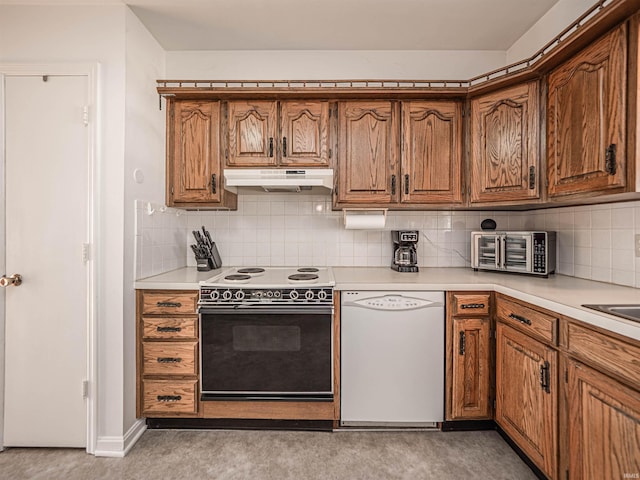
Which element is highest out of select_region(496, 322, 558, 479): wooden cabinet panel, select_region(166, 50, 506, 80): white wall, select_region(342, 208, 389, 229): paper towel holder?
select_region(166, 50, 506, 80): white wall

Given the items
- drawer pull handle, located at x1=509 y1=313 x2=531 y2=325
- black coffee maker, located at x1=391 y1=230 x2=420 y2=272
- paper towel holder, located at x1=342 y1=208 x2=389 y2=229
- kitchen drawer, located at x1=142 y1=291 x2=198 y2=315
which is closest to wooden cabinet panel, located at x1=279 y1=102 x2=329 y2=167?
paper towel holder, located at x1=342 y1=208 x2=389 y2=229

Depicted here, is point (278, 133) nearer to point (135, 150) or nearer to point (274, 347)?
point (135, 150)

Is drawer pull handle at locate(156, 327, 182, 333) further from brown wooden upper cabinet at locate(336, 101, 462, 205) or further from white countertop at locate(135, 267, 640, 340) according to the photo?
brown wooden upper cabinet at locate(336, 101, 462, 205)

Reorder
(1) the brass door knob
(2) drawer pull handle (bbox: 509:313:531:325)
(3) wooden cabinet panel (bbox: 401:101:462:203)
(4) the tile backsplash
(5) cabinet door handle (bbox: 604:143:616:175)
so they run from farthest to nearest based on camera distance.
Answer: (4) the tile backsplash < (3) wooden cabinet panel (bbox: 401:101:462:203) < (1) the brass door knob < (2) drawer pull handle (bbox: 509:313:531:325) < (5) cabinet door handle (bbox: 604:143:616:175)

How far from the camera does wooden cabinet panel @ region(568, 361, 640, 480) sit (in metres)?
1.12

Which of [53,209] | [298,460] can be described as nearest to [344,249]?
[298,460]

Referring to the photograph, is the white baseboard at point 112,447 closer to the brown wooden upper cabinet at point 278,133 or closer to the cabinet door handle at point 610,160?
the brown wooden upper cabinet at point 278,133

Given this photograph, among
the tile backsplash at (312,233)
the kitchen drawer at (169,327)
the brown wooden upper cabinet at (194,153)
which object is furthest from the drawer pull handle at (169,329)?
the brown wooden upper cabinet at (194,153)

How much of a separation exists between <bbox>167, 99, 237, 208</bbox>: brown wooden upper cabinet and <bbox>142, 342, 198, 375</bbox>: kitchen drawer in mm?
1019

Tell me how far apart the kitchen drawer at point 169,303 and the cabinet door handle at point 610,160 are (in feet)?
7.50

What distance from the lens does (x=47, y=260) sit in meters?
1.94

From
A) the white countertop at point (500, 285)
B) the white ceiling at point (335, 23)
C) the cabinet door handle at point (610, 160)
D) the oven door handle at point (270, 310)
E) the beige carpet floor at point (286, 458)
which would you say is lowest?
the beige carpet floor at point (286, 458)

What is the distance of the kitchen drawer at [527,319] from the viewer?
5.04 ft

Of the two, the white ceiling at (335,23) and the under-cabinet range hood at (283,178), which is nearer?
the white ceiling at (335,23)
